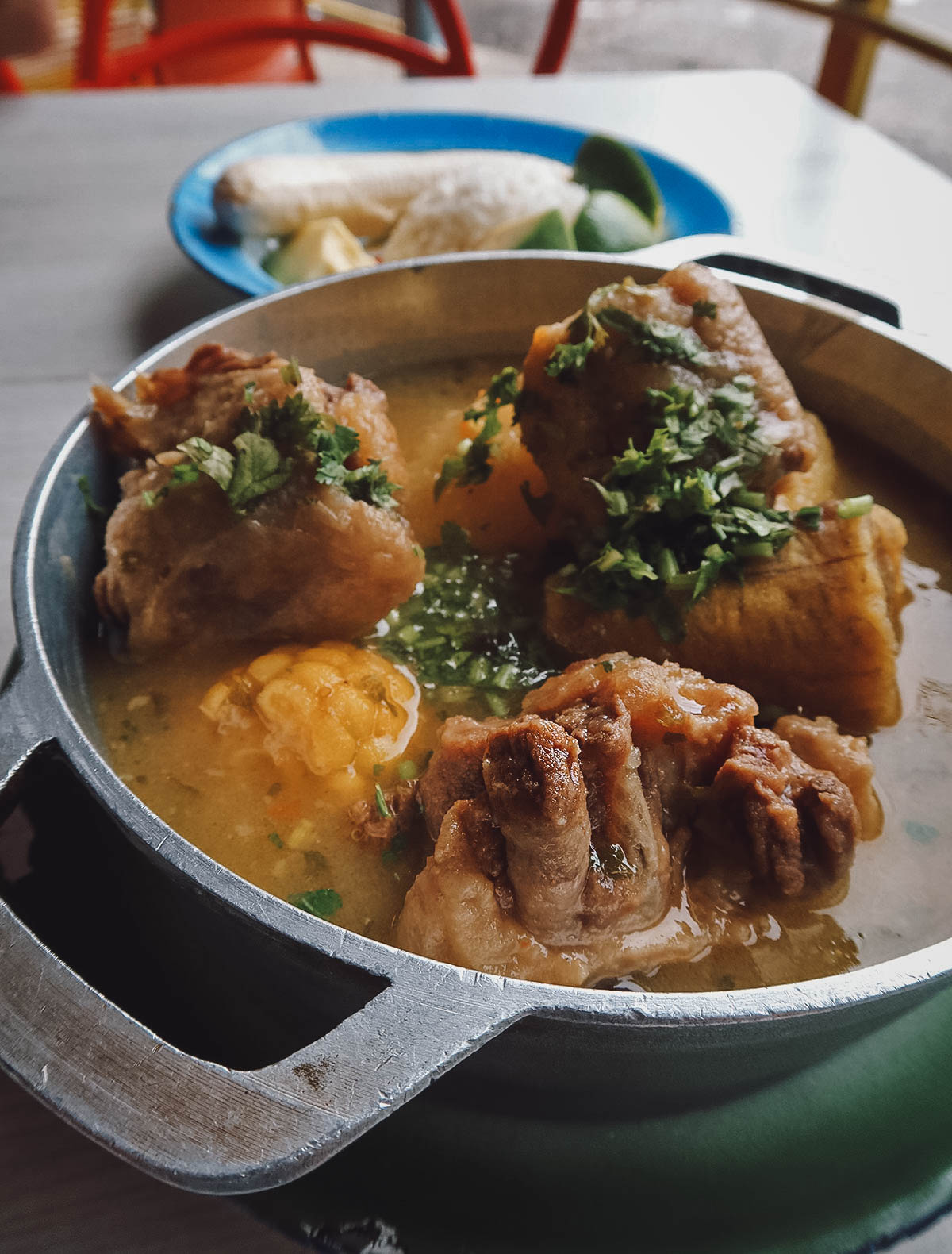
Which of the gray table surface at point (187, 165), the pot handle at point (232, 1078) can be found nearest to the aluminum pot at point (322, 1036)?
the pot handle at point (232, 1078)

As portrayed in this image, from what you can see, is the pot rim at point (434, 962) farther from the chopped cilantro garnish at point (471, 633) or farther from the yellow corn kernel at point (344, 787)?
the chopped cilantro garnish at point (471, 633)

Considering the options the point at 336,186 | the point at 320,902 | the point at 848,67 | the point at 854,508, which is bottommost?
the point at 320,902

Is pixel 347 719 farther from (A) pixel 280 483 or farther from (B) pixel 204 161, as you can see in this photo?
(B) pixel 204 161

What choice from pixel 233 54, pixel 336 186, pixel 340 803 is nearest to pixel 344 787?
pixel 340 803

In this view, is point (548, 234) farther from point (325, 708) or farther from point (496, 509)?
point (325, 708)

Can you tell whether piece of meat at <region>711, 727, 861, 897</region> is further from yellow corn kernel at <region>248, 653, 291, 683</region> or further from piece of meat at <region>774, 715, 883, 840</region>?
yellow corn kernel at <region>248, 653, 291, 683</region>

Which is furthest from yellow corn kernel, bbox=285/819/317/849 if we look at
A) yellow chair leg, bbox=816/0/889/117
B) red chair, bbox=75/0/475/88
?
yellow chair leg, bbox=816/0/889/117
